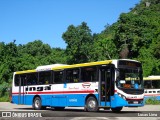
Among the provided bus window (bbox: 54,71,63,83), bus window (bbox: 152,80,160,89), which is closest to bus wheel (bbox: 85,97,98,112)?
bus window (bbox: 54,71,63,83)

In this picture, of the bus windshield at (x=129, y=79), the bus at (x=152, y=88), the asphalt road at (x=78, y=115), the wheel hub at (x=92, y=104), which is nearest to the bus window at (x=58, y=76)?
the wheel hub at (x=92, y=104)

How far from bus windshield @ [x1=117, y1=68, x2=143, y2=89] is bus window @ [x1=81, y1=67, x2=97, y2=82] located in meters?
1.88

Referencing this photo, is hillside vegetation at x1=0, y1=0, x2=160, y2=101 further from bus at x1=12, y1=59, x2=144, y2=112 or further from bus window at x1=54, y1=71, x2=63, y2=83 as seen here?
bus window at x1=54, y1=71, x2=63, y2=83

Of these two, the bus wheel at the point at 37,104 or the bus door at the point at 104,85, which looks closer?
the bus door at the point at 104,85

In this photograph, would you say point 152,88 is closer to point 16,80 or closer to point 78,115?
point 16,80

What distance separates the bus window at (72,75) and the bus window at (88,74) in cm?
61

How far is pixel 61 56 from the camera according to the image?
10231cm

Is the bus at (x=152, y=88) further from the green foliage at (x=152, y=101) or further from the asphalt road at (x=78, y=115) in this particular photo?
the asphalt road at (x=78, y=115)

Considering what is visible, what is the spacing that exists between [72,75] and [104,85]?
314 cm

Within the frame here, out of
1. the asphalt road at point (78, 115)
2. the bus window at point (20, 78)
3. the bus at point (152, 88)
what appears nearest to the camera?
the asphalt road at point (78, 115)

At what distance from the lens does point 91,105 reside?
2222 cm

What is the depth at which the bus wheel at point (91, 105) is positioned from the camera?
21.9m

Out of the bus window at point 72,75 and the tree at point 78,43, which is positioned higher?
the tree at point 78,43

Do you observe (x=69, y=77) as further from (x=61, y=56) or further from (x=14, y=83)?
(x=61, y=56)
